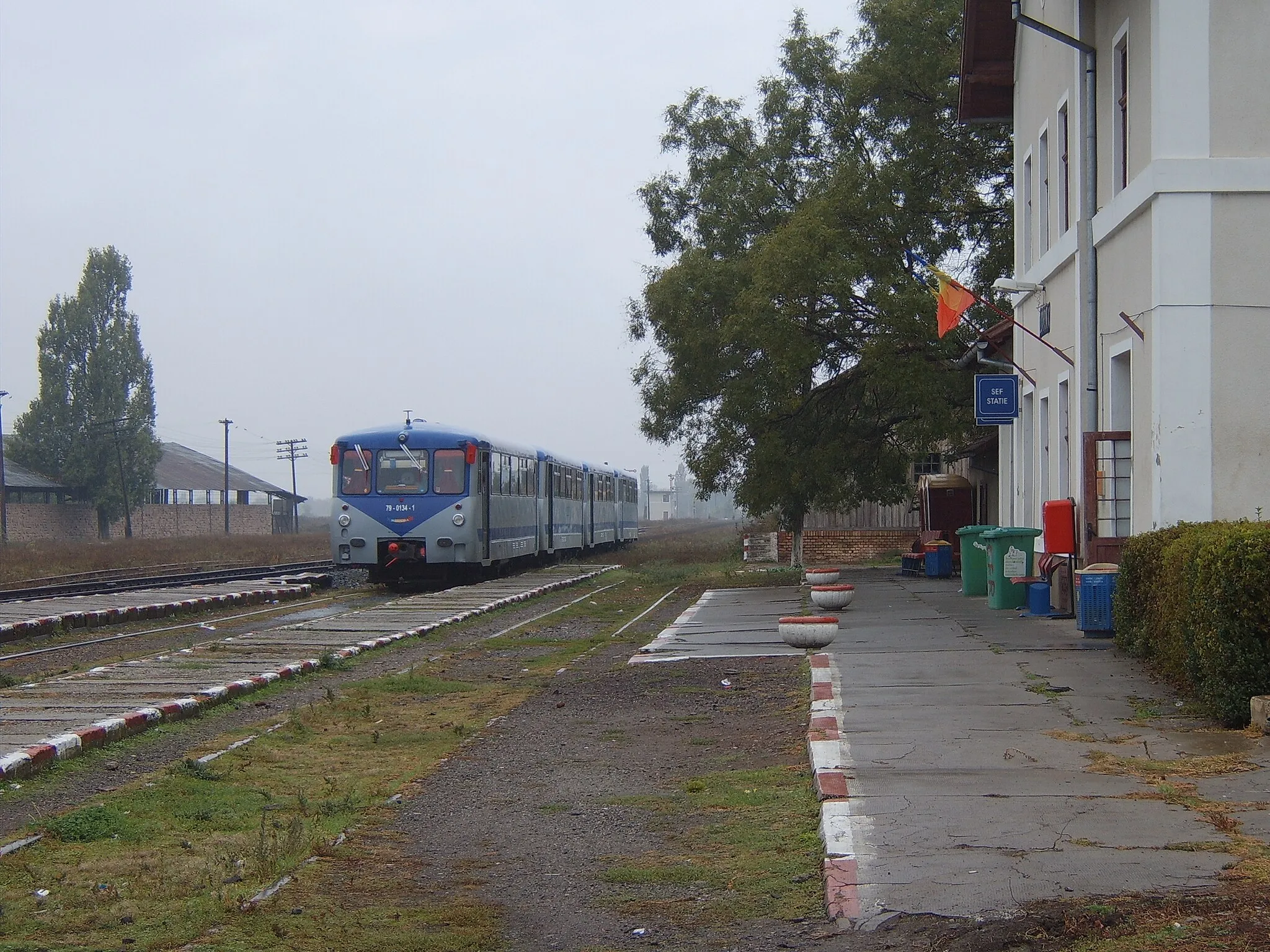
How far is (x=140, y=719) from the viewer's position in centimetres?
957

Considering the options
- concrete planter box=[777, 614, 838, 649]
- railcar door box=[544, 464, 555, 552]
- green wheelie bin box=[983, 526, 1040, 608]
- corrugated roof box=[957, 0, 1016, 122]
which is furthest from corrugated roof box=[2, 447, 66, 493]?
concrete planter box=[777, 614, 838, 649]

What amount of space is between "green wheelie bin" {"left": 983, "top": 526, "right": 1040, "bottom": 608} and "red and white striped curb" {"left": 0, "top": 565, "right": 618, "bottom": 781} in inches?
297

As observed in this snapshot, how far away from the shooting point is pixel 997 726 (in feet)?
27.5

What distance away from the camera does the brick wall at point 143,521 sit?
2608 inches

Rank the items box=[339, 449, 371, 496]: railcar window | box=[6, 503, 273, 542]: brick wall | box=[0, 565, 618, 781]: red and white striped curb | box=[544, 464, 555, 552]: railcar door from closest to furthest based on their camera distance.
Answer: box=[0, 565, 618, 781]: red and white striped curb → box=[339, 449, 371, 496]: railcar window → box=[544, 464, 555, 552]: railcar door → box=[6, 503, 273, 542]: brick wall

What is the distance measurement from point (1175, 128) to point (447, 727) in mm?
7972

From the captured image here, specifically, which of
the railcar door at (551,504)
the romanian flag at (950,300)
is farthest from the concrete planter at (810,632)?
the railcar door at (551,504)

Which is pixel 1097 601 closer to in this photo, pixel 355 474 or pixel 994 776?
pixel 994 776

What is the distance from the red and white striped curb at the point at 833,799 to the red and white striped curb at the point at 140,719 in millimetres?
4575

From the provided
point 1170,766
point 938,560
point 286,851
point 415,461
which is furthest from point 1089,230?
point 415,461

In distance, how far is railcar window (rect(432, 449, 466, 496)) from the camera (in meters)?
25.0

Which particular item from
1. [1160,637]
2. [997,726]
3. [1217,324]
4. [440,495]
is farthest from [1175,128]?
[440,495]

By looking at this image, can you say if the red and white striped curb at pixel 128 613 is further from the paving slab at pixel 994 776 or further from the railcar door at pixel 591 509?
the railcar door at pixel 591 509

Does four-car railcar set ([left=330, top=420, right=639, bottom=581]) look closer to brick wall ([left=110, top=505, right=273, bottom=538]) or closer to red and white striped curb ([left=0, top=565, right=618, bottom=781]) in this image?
red and white striped curb ([left=0, top=565, right=618, bottom=781])
